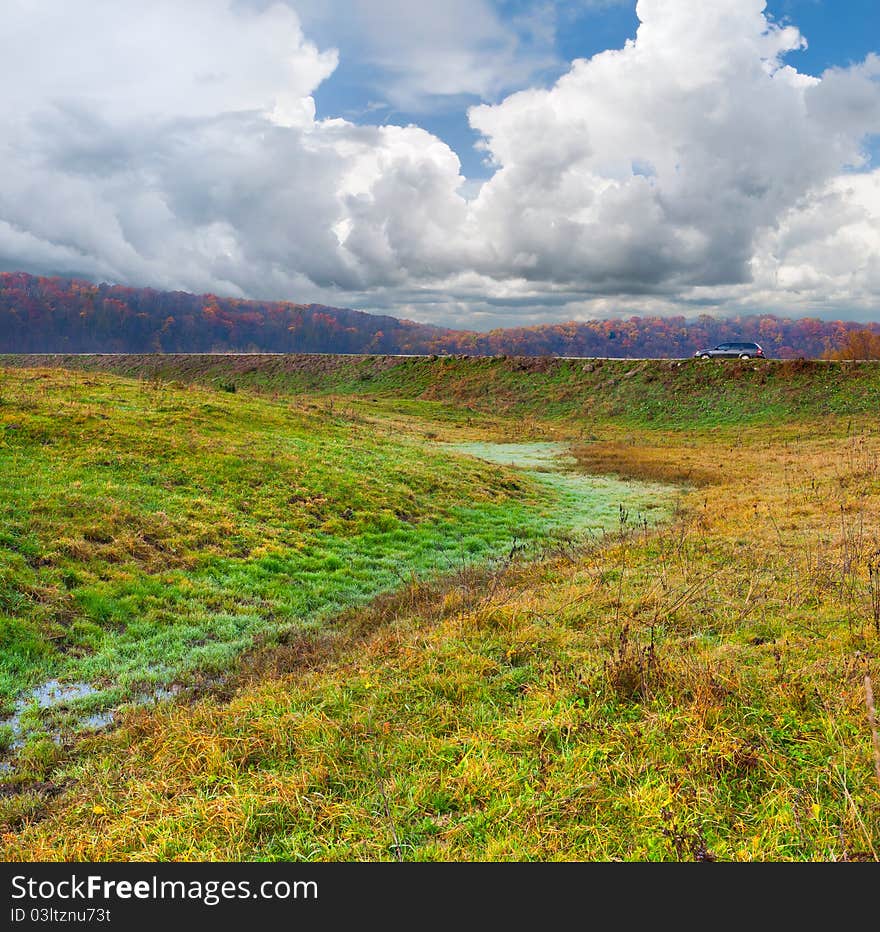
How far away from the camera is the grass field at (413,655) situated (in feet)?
14.0

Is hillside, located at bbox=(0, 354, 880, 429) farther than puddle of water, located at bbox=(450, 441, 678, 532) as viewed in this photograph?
Yes

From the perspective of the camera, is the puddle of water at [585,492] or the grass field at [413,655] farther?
the puddle of water at [585,492]

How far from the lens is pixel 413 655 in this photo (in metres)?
7.25

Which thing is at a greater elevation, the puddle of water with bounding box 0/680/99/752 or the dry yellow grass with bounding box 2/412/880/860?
the dry yellow grass with bounding box 2/412/880/860

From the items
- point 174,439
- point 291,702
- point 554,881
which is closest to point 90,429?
point 174,439

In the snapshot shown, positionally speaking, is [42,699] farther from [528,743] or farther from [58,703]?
[528,743]

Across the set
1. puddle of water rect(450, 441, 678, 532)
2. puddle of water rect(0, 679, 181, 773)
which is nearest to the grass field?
puddle of water rect(0, 679, 181, 773)

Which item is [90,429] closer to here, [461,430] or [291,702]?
[291,702]

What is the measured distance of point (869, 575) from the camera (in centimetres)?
884

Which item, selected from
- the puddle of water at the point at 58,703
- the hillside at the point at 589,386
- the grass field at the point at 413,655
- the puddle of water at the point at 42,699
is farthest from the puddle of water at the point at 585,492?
the hillside at the point at 589,386

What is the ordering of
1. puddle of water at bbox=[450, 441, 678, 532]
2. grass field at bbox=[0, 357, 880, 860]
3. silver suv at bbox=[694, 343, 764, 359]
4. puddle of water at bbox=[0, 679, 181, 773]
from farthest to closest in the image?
silver suv at bbox=[694, 343, 764, 359]
puddle of water at bbox=[450, 441, 678, 532]
puddle of water at bbox=[0, 679, 181, 773]
grass field at bbox=[0, 357, 880, 860]

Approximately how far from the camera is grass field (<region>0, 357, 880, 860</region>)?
168 inches

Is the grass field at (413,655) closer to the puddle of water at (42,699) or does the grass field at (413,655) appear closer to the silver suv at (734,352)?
the puddle of water at (42,699)

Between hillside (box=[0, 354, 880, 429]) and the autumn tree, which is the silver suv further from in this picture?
the autumn tree
